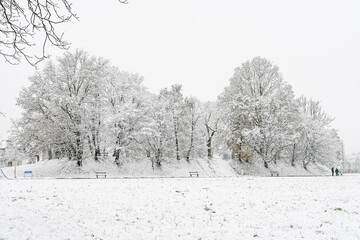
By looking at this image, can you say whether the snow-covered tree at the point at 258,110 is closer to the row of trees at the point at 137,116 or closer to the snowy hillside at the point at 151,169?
the row of trees at the point at 137,116

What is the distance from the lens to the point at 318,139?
125ft

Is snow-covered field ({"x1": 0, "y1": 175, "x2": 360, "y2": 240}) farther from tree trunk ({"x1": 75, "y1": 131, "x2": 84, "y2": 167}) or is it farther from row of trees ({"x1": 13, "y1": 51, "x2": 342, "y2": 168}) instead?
row of trees ({"x1": 13, "y1": 51, "x2": 342, "y2": 168})

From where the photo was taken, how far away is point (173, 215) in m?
10.1

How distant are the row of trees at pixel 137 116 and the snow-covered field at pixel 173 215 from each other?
15.5 metres

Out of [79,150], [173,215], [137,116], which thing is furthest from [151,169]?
[173,215]

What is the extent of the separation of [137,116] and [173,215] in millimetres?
22599

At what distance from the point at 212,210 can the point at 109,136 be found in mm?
22906

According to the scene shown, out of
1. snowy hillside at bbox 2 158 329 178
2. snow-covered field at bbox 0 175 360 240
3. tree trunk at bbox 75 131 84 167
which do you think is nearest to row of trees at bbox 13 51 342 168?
tree trunk at bbox 75 131 84 167

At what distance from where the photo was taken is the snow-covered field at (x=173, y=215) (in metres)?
7.82

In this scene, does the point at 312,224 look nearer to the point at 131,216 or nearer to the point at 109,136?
the point at 131,216

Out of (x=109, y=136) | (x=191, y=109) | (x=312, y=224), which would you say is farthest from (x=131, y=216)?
(x=191, y=109)

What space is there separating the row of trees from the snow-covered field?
15.5 metres

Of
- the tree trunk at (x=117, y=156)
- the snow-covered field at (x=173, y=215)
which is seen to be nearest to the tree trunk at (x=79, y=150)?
the tree trunk at (x=117, y=156)

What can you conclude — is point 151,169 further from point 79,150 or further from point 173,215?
point 173,215
